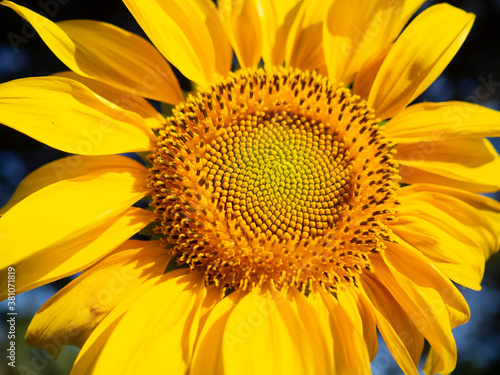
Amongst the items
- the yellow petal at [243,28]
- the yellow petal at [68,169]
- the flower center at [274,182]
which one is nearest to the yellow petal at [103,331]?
the flower center at [274,182]

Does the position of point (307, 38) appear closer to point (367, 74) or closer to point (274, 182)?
point (367, 74)

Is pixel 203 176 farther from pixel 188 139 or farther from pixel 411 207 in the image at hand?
pixel 411 207

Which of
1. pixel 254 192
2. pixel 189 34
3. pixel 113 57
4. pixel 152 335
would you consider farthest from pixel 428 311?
pixel 113 57

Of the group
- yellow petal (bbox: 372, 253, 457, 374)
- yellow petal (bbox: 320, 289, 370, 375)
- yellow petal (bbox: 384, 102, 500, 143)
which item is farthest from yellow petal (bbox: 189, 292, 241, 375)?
yellow petal (bbox: 384, 102, 500, 143)

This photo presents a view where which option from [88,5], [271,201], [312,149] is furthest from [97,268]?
[88,5]

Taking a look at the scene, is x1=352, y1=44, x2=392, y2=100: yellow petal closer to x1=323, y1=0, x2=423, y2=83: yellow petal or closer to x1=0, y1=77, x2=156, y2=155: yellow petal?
x1=323, y1=0, x2=423, y2=83: yellow petal

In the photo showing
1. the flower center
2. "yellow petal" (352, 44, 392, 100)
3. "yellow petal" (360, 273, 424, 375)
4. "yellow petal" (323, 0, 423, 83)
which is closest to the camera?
the flower center
